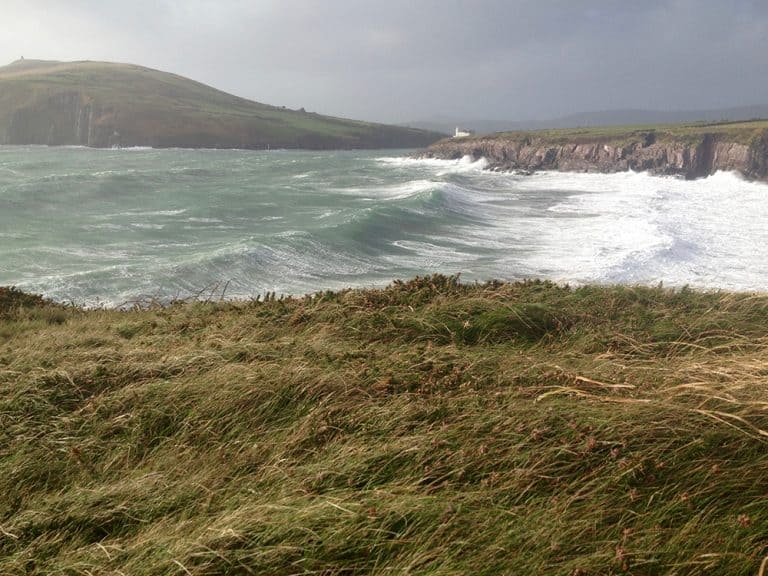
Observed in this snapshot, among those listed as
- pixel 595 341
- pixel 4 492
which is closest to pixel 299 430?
pixel 4 492

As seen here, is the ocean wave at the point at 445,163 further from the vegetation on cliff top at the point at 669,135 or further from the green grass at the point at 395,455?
the green grass at the point at 395,455

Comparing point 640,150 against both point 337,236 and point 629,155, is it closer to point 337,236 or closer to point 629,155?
point 629,155

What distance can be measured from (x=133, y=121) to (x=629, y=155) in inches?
3963

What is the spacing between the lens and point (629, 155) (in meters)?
70.0

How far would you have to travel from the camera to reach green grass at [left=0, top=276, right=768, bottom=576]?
8.24 feet

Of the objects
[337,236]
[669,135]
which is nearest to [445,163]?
[669,135]

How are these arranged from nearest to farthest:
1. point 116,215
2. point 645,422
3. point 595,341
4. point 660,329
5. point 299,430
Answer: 1. point 645,422
2. point 299,430
3. point 595,341
4. point 660,329
5. point 116,215

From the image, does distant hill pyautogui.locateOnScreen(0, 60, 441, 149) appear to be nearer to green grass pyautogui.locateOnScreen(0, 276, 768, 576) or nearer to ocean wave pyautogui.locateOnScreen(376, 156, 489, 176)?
ocean wave pyautogui.locateOnScreen(376, 156, 489, 176)

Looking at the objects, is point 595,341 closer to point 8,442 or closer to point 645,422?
point 645,422

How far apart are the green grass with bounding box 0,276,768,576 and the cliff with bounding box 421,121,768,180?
61.3 metres

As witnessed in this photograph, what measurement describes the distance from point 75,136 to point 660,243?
122696mm

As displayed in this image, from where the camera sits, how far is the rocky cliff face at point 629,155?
56.4 m

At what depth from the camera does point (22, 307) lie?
34.6 ft

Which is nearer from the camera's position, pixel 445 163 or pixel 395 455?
pixel 395 455
